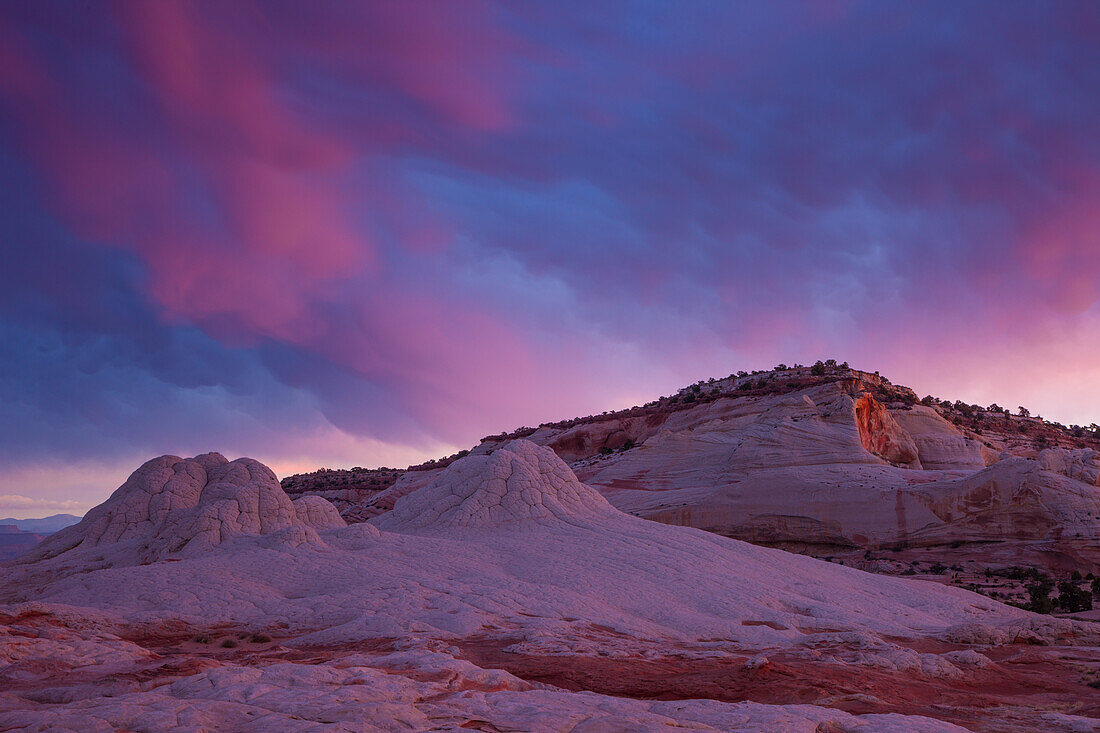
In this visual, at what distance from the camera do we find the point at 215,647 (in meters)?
Answer: 13.0

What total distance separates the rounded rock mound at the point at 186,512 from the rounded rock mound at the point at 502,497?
2912mm

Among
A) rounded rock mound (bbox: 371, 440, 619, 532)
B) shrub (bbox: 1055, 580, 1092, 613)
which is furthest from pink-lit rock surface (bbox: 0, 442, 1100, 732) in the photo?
shrub (bbox: 1055, 580, 1092, 613)

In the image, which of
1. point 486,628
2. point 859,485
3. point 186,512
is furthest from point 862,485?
point 186,512

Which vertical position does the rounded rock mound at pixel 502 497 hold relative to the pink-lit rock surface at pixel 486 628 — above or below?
above

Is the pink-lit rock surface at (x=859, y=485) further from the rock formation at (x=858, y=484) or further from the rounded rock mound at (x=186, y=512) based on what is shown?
the rounded rock mound at (x=186, y=512)

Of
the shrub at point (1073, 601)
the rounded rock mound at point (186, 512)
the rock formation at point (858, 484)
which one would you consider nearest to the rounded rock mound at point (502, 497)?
the rounded rock mound at point (186, 512)

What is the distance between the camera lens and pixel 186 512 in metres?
21.8

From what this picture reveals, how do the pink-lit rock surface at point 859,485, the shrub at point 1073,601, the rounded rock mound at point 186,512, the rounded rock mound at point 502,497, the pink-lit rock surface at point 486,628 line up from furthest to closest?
the pink-lit rock surface at point 859,485
the rounded rock mound at point 502,497
the shrub at point 1073,601
the rounded rock mound at point 186,512
the pink-lit rock surface at point 486,628

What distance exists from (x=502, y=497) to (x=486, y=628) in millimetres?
10751

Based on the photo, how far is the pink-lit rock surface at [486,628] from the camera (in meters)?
7.50

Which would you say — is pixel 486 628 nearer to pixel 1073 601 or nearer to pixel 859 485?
pixel 1073 601

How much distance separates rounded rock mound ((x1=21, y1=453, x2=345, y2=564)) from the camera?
67.9 feet

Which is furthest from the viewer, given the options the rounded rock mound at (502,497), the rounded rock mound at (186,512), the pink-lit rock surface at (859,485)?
the pink-lit rock surface at (859,485)

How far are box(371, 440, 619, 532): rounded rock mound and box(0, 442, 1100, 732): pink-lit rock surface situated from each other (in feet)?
0.28
